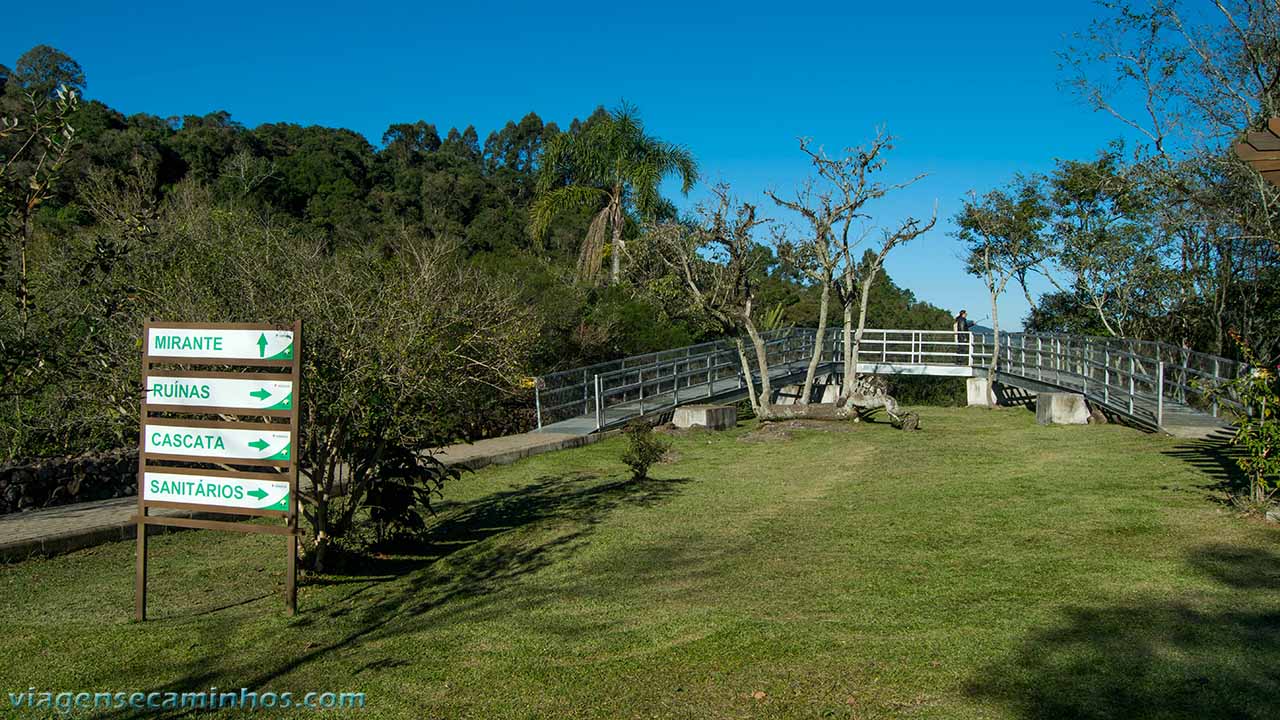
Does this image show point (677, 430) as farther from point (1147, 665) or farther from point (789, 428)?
point (1147, 665)

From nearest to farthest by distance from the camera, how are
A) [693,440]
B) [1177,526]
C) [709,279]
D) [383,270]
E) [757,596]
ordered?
[757,596] → [1177,526] → [383,270] → [693,440] → [709,279]

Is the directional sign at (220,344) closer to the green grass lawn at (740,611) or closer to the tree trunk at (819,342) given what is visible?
the green grass lawn at (740,611)

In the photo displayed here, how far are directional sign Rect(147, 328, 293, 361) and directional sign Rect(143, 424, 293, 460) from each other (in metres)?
0.50

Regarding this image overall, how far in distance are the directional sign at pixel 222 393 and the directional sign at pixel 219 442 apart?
170 mm

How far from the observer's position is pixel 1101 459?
12.3m

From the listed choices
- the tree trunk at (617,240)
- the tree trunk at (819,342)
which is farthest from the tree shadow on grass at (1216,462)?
the tree trunk at (617,240)

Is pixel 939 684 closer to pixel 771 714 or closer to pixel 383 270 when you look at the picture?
pixel 771 714

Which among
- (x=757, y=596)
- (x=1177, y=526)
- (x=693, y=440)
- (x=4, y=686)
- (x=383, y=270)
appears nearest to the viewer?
(x=4, y=686)

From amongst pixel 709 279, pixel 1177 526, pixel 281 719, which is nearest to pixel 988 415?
pixel 709 279

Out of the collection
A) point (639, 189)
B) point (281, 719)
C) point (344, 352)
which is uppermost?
point (639, 189)

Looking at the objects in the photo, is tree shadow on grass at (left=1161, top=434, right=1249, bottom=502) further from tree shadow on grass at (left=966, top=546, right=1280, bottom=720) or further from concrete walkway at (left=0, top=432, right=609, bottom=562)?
concrete walkway at (left=0, top=432, right=609, bottom=562)

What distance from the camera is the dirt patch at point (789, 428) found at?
17234mm

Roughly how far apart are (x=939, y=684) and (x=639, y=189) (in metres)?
23.7

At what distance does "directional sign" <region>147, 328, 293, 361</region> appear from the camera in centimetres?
644
